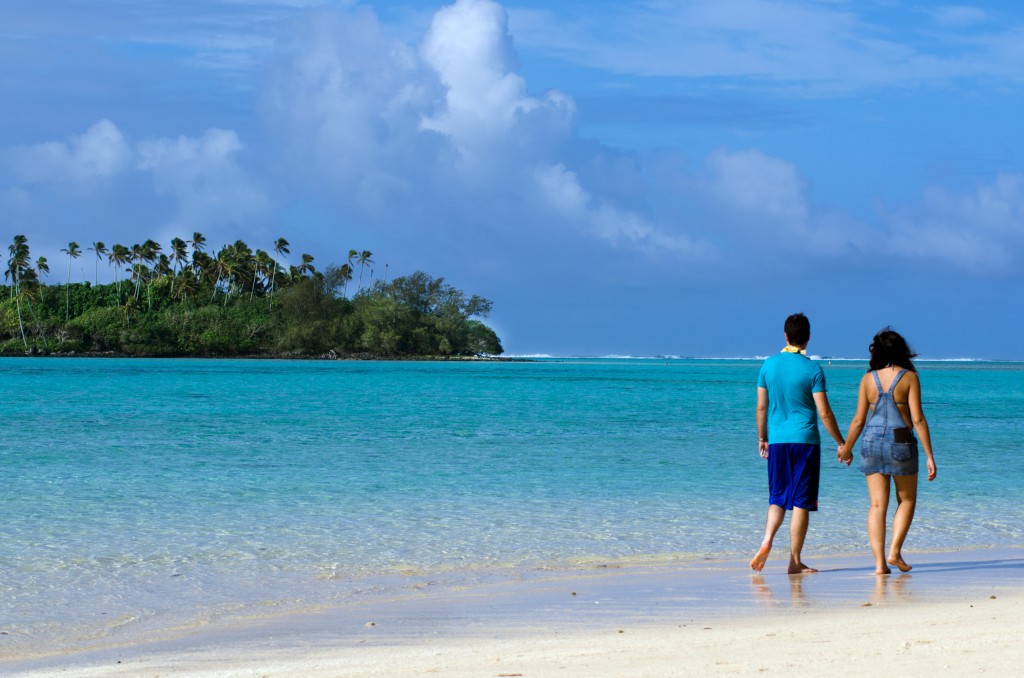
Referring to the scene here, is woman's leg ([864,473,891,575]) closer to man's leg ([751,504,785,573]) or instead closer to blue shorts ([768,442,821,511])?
blue shorts ([768,442,821,511])

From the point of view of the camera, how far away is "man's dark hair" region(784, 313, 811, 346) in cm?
815

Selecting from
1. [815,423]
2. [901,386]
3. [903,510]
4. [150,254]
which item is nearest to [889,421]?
[901,386]

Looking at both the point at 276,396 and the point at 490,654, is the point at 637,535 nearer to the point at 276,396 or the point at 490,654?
the point at 490,654

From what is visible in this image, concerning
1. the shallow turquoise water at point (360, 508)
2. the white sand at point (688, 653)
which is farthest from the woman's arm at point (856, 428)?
the shallow turquoise water at point (360, 508)

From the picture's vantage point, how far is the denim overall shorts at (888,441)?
26.7ft

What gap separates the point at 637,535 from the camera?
11344 millimetres

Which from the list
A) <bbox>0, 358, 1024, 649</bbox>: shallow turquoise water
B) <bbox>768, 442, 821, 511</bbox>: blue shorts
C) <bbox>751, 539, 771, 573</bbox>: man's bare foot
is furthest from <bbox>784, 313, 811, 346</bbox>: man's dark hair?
<bbox>0, 358, 1024, 649</bbox>: shallow turquoise water

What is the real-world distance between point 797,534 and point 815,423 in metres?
0.88

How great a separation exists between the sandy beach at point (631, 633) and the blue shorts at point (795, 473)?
63 cm

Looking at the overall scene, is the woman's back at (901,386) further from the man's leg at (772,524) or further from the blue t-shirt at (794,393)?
the man's leg at (772,524)

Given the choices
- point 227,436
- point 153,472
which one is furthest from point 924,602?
point 227,436

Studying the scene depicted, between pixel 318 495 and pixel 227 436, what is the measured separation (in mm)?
12307

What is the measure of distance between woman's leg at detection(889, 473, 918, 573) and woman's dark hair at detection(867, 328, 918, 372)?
87 cm

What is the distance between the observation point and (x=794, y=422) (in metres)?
8.10
